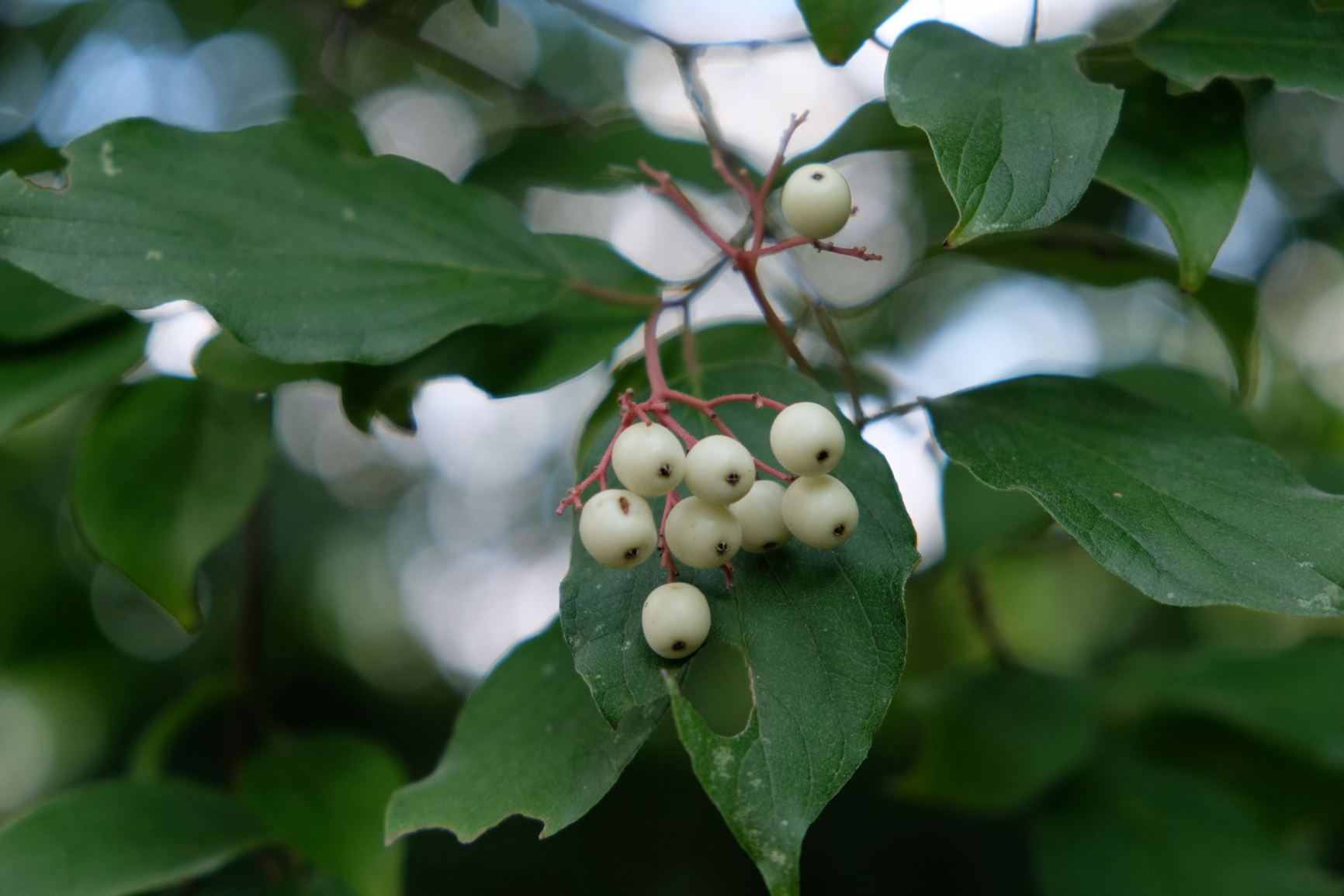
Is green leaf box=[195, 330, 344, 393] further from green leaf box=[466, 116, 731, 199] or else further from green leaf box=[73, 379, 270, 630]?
green leaf box=[466, 116, 731, 199]

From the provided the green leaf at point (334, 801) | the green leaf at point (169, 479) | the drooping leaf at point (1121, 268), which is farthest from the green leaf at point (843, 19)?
the green leaf at point (334, 801)

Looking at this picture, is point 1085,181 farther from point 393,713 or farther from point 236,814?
point 393,713

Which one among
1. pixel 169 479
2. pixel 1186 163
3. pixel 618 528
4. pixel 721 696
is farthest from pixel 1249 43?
pixel 721 696

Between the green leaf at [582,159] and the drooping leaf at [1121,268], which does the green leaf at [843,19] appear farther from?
the green leaf at [582,159]

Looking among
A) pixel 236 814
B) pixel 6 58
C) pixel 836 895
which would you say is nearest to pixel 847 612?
pixel 236 814

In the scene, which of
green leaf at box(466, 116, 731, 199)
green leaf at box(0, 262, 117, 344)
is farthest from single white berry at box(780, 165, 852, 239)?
green leaf at box(0, 262, 117, 344)
